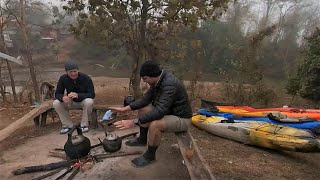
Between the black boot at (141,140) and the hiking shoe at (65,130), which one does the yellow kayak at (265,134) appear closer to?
the black boot at (141,140)

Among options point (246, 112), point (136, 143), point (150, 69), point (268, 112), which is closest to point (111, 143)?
point (136, 143)

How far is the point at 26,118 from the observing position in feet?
16.5

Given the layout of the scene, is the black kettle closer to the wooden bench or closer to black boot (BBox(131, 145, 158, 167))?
black boot (BBox(131, 145, 158, 167))

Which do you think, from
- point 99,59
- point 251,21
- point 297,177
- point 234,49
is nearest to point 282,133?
point 297,177

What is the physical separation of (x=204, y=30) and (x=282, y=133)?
Result: 71.9ft

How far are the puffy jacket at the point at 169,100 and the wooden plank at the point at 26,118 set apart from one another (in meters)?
2.17

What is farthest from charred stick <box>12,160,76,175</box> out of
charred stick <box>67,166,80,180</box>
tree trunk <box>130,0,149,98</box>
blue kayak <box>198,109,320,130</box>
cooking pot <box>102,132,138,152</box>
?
tree trunk <box>130,0,149,98</box>

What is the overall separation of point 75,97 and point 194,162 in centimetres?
243

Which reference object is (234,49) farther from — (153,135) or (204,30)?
(204,30)

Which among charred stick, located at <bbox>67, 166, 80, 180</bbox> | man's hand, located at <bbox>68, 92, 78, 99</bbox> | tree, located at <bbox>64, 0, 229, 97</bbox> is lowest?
charred stick, located at <bbox>67, 166, 80, 180</bbox>

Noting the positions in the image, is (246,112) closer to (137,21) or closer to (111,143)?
(111,143)

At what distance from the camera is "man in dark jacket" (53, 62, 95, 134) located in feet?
16.5

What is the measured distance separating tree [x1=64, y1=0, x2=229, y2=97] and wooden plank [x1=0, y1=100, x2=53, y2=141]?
4.08m

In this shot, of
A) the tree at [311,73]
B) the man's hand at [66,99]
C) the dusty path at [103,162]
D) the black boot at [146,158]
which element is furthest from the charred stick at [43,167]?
the tree at [311,73]
